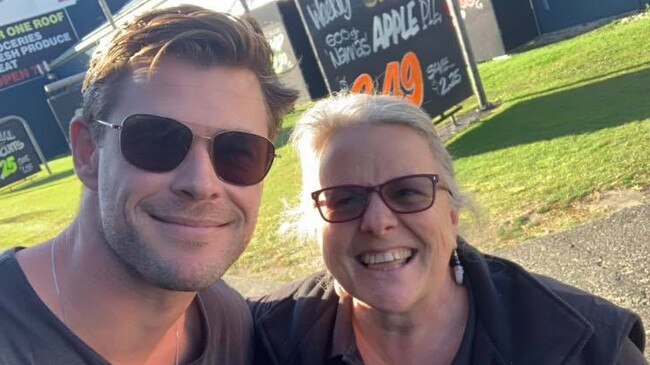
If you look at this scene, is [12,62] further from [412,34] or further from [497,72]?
[412,34]

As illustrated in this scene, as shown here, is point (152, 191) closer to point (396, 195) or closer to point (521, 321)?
point (396, 195)

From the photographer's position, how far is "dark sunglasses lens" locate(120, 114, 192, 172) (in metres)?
2.05

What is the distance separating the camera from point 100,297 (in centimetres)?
207

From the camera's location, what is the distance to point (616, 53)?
34.8 feet

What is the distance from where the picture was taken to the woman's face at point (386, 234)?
2.18 meters

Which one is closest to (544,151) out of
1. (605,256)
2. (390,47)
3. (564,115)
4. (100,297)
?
(564,115)

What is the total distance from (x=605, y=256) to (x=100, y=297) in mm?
3397

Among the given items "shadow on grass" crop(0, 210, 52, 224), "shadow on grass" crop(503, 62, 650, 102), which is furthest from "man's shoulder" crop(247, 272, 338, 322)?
"shadow on grass" crop(0, 210, 52, 224)

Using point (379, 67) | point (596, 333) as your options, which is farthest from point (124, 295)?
point (379, 67)

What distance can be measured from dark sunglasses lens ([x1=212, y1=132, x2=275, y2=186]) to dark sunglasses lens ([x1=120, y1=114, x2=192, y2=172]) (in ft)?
0.34

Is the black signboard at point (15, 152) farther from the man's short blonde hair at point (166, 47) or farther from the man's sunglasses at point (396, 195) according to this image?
the man's sunglasses at point (396, 195)

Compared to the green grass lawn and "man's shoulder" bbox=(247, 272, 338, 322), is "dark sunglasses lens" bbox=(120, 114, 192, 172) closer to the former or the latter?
"man's shoulder" bbox=(247, 272, 338, 322)

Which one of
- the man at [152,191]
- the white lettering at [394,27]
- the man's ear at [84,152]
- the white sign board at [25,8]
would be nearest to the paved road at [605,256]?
the man at [152,191]

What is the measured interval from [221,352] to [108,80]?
96 centimetres
